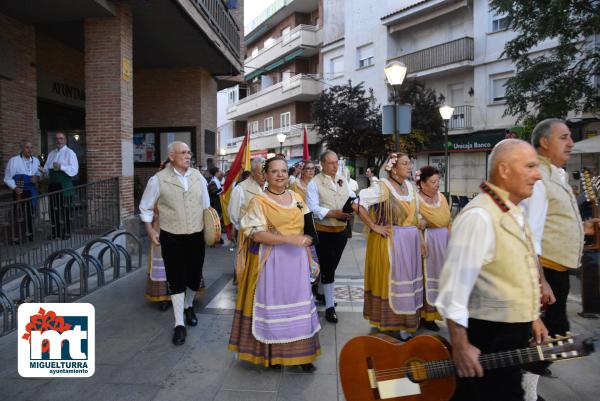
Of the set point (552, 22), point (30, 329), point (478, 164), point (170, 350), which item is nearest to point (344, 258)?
point (170, 350)

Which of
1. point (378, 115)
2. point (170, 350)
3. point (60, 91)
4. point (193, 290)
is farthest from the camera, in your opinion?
point (378, 115)

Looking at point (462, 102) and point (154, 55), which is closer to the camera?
point (154, 55)

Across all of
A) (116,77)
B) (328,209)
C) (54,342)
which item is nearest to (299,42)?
(116,77)

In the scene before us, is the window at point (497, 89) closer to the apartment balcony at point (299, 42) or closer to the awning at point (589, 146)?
the awning at point (589, 146)

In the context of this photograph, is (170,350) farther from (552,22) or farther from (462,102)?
(462,102)

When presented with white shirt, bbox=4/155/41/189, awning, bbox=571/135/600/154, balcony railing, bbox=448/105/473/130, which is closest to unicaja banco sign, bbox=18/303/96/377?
white shirt, bbox=4/155/41/189

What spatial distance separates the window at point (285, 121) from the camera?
36031 millimetres

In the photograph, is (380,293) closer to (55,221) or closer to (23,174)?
(55,221)

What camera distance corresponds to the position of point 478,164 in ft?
77.4

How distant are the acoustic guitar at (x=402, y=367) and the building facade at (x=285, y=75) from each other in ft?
92.5

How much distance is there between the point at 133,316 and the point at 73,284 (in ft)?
7.40

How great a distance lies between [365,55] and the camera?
29547mm

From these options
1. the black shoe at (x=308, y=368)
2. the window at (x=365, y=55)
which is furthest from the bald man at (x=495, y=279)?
the window at (x=365, y=55)

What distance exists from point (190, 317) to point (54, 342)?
168 centimetres
